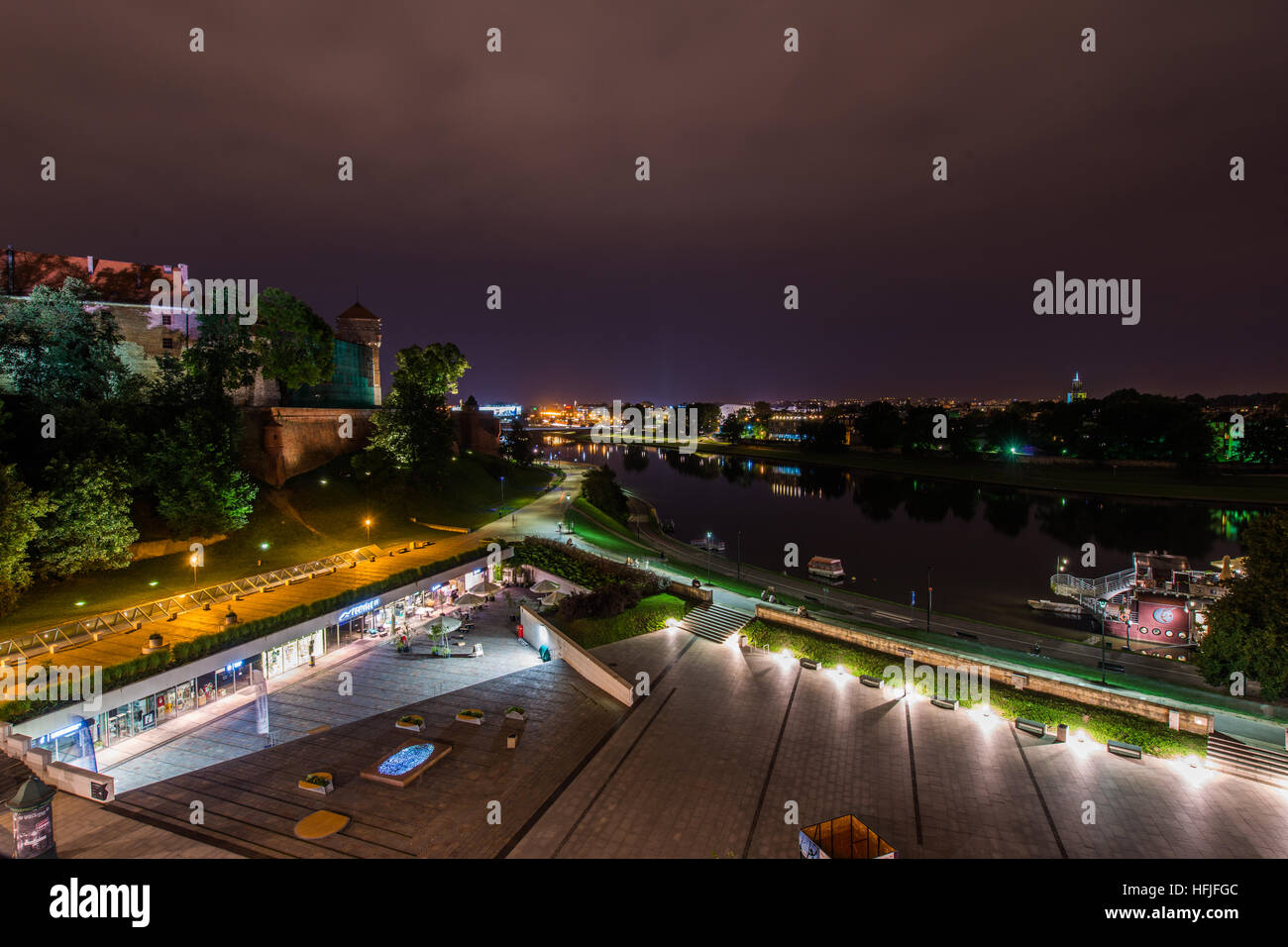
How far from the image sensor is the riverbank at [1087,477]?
81.0 m

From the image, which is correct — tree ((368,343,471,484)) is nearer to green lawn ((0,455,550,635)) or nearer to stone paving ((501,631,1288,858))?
green lawn ((0,455,550,635))

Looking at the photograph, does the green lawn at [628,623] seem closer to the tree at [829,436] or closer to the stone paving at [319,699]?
the stone paving at [319,699]

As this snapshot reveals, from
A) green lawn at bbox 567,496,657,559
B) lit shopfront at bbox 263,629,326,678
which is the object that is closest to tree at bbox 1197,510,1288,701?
green lawn at bbox 567,496,657,559

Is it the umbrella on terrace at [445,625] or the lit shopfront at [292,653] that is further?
the umbrella on terrace at [445,625]

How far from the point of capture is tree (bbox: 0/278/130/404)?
94.9ft

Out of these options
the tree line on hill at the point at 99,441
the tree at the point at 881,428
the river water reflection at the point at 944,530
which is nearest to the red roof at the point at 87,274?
the tree line on hill at the point at 99,441

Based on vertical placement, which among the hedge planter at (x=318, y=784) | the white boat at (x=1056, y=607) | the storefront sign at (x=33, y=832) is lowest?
the white boat at (x=1056, y=607)

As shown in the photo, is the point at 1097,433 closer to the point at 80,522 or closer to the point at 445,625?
the point at 445,625

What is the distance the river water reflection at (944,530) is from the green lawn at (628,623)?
57.9 feet

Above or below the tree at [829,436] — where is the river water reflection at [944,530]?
below

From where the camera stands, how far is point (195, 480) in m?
28.7

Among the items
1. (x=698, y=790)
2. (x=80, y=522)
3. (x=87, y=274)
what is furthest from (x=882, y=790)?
(x=87, y=274)
